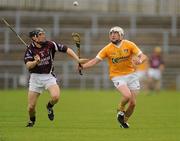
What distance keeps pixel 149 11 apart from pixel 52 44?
95.4 feet

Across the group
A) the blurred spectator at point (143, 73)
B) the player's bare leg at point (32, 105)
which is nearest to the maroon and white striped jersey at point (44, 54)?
the player's bare leg at point (32, 105)

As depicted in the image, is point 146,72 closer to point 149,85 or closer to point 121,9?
point 149,85

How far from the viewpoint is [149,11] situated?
46312 mm

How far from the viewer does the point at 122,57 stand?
1766 cm

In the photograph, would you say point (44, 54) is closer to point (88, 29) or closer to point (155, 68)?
point (155, 68)

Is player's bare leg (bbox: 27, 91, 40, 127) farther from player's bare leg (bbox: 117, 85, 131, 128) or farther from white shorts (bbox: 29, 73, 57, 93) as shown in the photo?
player's bare leg (bbox: 117, 85, 131, 128)

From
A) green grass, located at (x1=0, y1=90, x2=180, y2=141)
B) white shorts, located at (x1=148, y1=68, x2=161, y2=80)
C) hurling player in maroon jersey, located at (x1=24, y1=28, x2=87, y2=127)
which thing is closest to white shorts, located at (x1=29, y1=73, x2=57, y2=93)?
hurling player in maroon jersey, located at (x1=24, y1=28, x2=87, y2=127)

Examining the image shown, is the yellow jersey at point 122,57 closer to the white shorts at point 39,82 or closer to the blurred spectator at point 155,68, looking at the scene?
the white shorts at point 39,82

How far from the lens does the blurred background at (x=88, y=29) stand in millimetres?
40500

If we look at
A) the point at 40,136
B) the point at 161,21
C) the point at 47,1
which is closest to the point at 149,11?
the point at 161,21

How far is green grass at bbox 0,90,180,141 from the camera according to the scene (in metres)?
14.9

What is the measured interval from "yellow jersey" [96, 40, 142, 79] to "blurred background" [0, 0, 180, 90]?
2224 centimetres

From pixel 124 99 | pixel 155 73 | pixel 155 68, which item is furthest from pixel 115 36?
pixel 155 73

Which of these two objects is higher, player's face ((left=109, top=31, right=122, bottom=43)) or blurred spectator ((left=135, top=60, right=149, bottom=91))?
player's face ((left=109, top=31, right=122, bottom=43))
